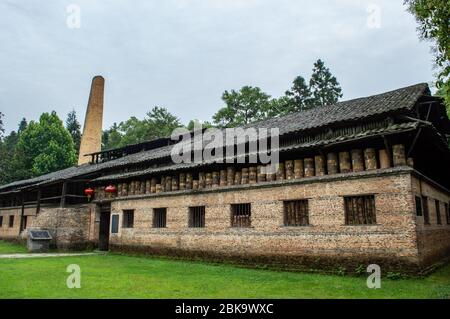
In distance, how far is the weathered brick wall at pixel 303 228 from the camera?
1023cm

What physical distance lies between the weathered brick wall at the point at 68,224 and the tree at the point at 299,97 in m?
28.2

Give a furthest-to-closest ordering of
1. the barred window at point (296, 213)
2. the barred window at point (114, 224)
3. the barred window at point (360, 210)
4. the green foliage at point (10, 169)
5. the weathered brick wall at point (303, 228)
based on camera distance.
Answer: the green foliage at point (10, 169) < the barred window at point (114, 224) < the barred window at point (296, 213) < the barred window at point (360, 210) < the weathered brick wall at point (303, 228)

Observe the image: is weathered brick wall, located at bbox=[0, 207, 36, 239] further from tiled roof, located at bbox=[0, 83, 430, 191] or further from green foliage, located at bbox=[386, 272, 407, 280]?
green foliage, located at bbox=[386, 272, 407, 280]

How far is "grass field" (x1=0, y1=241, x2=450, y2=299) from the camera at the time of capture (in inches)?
313

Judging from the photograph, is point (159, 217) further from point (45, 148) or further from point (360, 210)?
point (45, 148)

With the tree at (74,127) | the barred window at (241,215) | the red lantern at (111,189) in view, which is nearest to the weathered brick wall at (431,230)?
the barred window at (241,215)

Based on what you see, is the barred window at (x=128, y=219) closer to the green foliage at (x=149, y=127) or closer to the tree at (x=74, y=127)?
the green foliage at (x=149, y=127)

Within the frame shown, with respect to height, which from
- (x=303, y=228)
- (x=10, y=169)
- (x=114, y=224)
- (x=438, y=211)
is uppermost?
(x=10, y=169)

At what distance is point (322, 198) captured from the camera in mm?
11805

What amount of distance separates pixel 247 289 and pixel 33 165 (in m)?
46.2

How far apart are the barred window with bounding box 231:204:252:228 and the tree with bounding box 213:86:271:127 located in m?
27.8

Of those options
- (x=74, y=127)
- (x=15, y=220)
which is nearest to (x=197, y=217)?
(x=15, y=220)

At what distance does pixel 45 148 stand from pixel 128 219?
34.0m

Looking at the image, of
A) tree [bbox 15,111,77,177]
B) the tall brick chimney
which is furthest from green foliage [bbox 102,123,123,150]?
the tall brick chimney
